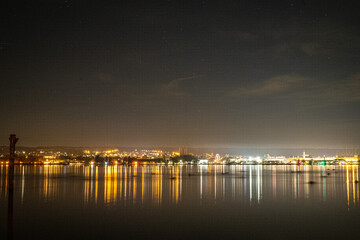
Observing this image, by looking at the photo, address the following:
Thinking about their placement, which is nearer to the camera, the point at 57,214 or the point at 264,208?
the point at 57,214

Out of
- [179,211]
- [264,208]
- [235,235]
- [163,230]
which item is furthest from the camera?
[264,208]

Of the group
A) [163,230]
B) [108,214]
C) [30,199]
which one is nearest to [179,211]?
[108,214]

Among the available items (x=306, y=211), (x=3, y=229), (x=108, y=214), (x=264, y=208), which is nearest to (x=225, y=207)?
(x=264, y=208)

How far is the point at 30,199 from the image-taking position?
101 feet

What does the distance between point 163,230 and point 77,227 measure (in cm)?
452

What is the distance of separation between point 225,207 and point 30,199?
16711mm

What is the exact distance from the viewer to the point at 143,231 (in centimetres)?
1805

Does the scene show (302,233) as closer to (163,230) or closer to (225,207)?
(163,230)

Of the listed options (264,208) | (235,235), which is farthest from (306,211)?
(235,235)

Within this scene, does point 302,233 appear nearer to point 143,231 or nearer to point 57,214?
point 143,231

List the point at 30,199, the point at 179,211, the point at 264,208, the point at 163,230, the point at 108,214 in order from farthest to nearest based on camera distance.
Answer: the point at 30,199 → the point at 264,208 → the point at 179,211 → the point at 108,214 → the point at 163,230

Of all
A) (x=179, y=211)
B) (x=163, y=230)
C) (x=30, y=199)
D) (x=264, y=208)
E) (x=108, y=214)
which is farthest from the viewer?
(x=30, y=199)

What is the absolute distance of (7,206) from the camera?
26.1 meters

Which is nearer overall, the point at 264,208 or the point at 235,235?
the point at 235,235
